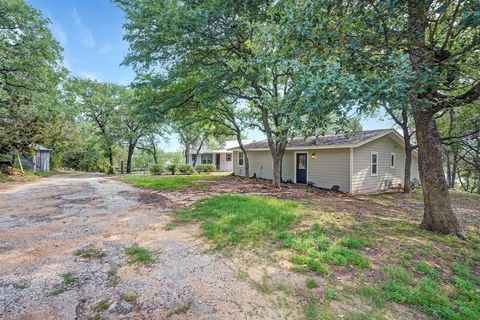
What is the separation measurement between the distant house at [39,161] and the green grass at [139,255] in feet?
72.5

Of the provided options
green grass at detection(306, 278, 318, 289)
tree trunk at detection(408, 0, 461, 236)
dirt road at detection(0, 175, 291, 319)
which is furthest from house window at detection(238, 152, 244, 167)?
green grass at detection(306, 278, 318, 289)

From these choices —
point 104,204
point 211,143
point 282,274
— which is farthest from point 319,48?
point 211,143

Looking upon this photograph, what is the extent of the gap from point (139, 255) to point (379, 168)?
12.7 meters

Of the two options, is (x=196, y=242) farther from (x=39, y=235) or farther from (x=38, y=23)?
(x=38, y=23)

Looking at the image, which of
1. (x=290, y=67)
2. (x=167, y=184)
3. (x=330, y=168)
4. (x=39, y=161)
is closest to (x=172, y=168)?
(x=167, y=184)

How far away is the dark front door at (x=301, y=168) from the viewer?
13777 millimetres

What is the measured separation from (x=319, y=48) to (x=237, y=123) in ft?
42.9

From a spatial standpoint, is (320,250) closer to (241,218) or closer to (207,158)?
(241,218)

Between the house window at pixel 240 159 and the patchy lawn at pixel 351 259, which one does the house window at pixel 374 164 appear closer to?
the patchy lawn at pixel 351 259

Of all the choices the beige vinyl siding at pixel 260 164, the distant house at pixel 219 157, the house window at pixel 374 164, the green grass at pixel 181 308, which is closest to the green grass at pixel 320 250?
the green grass at pixel 181 308

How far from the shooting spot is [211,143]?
30.4 metres

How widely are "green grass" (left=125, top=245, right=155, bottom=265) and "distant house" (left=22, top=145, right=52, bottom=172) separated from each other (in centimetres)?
2211

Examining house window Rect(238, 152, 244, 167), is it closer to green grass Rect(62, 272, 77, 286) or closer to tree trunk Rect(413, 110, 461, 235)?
tree trunk Rect(413, 110, 461, 235)

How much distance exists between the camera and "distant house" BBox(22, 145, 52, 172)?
2020 cm
